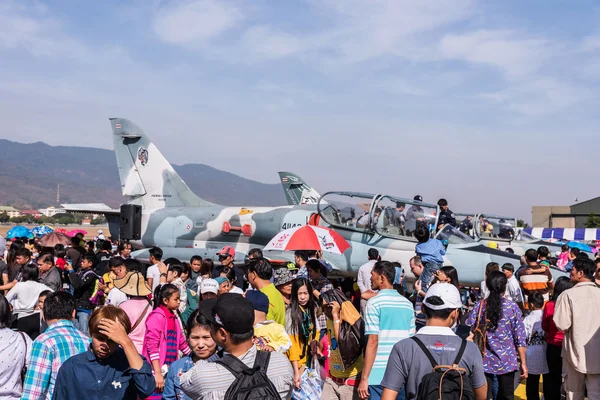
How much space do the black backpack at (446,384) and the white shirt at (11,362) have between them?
2678mm

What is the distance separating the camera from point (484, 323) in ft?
18.8

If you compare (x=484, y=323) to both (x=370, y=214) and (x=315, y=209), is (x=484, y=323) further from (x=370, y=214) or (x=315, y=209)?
(x=315, y=209)

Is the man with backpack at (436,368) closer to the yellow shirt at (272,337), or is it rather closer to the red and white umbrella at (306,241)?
the yellow shirt at (272,337)

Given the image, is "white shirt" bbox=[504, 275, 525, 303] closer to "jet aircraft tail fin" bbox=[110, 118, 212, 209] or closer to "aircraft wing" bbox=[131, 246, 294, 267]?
"aircraft wing" bbox=[131, 246, 294, 267]

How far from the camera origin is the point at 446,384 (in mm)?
3648

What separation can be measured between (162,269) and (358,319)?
18.8 feet

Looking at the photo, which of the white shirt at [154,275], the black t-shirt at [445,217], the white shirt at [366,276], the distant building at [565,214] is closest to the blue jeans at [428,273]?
the white shirt at [366,276]

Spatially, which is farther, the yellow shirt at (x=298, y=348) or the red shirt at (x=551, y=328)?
the red shirt at (x=551, y=328)

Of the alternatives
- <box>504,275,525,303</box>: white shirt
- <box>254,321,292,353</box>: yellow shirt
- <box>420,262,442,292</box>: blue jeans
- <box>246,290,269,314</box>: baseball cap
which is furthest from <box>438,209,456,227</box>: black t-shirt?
<box>254,321,292,353</box>: yellow shirt

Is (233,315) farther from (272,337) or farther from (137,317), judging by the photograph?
(137,317)

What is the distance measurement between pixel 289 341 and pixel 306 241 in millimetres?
5546

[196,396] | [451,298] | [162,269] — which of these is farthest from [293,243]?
[196,396]

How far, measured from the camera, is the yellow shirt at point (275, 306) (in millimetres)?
5820

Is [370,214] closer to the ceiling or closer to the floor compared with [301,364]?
closer to the ceiling
